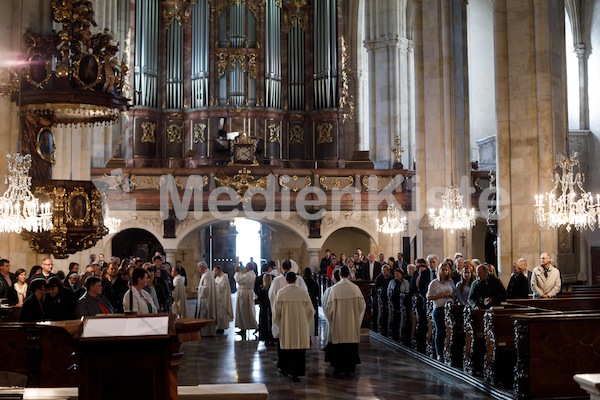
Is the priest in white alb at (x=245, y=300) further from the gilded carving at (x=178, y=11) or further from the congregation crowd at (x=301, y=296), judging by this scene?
the gilded carving at (x=178, y=11)

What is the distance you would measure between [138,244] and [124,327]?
24.1m

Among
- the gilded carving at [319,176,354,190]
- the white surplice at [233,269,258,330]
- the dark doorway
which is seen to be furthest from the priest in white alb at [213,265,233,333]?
the dark doorway

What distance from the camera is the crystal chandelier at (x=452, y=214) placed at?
19.2 m

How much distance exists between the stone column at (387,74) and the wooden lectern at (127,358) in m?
23.8

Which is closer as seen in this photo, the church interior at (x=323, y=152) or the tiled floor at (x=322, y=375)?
the tiled floor at (x=322, y=375)

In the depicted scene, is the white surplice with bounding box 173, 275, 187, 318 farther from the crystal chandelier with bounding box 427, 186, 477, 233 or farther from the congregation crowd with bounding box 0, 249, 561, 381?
the crystal chandelier with bounding box 427, 186, 477, 233

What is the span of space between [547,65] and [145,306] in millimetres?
9758

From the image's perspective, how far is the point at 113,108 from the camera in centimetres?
1467

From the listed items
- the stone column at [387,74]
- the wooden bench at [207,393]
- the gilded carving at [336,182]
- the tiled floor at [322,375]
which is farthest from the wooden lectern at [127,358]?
the stone column at [387,74]

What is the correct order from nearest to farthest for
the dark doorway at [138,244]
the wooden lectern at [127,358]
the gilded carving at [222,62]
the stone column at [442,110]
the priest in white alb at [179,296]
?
the wooden lectern at [127,358] → the priest in white alb at [179,296] → the stone column at [442,110] → the gilded carving at [222,62] → the dark doorway at [138,244]

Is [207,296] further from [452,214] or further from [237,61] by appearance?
[237,61]

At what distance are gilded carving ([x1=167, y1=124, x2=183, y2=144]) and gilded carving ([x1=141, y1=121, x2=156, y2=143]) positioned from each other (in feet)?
1.67

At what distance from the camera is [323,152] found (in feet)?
91.7

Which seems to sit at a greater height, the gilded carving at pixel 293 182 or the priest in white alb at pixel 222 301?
the gilded carving at pixel 293 182
